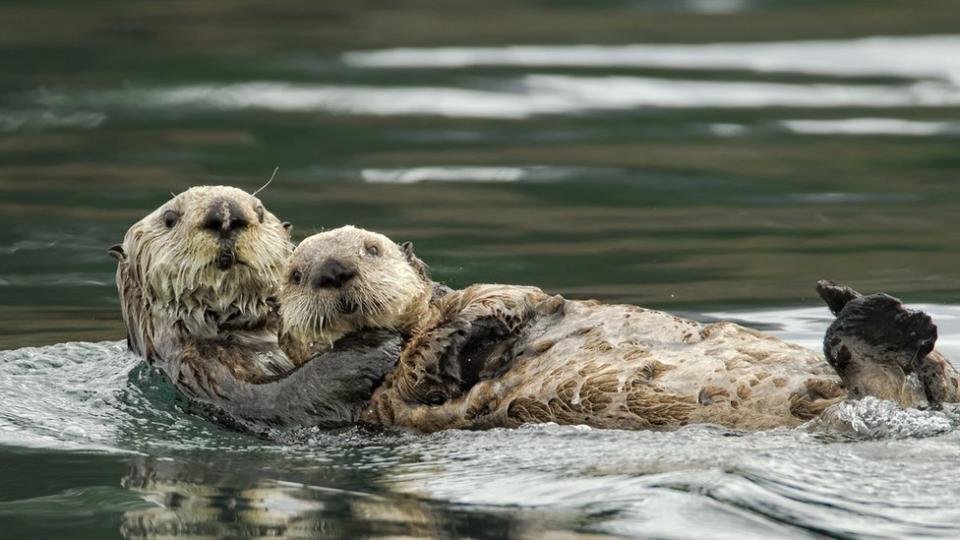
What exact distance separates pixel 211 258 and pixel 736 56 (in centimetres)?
883

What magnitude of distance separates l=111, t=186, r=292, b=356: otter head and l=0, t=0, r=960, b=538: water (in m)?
0.45

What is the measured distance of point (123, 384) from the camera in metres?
7.48

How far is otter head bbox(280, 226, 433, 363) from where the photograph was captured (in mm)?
6289

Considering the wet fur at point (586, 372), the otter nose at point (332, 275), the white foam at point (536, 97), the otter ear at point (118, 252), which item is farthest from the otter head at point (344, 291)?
the white foam at point (536, 97)

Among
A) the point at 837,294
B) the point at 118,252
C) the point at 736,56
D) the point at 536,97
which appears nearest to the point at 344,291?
the point at 118,252

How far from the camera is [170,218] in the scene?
22.7 feet

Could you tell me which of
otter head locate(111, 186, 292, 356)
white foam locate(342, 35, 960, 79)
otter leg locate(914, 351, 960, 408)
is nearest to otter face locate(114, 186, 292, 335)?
otter head locate(111, 186, 292, 356)

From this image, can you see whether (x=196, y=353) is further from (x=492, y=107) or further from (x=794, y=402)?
(x=492, y=107)

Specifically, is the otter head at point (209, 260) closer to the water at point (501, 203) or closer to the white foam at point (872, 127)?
the water at point (501, 203)

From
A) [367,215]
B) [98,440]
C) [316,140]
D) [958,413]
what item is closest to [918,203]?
[367,215]

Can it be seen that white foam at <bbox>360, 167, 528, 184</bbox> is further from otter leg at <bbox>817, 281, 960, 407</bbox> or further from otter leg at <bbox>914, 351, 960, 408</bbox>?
otter leg at <bbox>817, 281, 960, 407</bbox>

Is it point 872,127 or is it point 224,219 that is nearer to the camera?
point 224,219

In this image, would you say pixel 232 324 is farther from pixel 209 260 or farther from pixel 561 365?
pixel 561 365

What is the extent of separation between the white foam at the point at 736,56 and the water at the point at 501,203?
38mm
